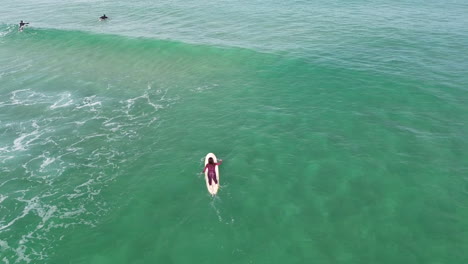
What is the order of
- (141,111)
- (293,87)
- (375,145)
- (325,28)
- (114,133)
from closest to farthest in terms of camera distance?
(375,145), (114,133), (141,111), (293,87), (325,28)

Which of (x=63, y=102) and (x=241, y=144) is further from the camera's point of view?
(x=63, y=102)

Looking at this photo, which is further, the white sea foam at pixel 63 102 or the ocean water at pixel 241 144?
the white sea foam at pixel 63 102

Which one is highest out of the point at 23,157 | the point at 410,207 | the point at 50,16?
the point at 50,16

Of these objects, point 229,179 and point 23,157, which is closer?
point 229,179

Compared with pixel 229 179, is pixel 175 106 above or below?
above

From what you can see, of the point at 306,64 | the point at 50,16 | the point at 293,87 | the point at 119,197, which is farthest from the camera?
the point at 50,16

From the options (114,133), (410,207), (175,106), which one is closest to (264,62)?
(175,106)

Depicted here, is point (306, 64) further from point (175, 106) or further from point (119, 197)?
point (119, 197)

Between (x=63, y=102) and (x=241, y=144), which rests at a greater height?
(x=63, y=102)
